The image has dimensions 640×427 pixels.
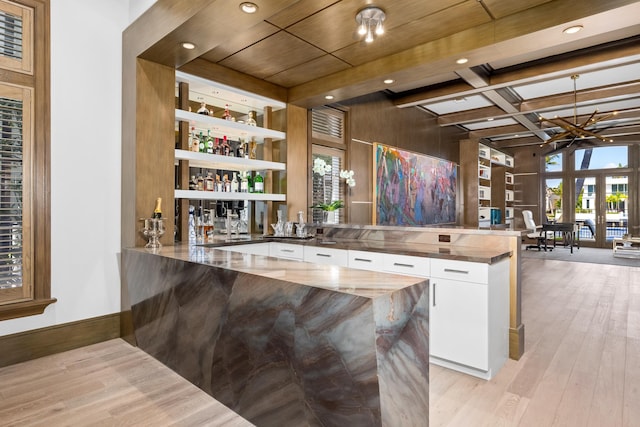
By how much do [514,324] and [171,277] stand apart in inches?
105

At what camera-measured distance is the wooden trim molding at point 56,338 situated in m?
2.69

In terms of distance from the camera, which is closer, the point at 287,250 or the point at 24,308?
the point at 24,308

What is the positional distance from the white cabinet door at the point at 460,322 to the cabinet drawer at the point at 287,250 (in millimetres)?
1525

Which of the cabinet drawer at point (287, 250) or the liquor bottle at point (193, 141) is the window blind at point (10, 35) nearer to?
the liquor bottle at point (193, 141)

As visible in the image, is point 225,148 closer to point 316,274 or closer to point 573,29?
point 316,274

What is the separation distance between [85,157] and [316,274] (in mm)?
2498

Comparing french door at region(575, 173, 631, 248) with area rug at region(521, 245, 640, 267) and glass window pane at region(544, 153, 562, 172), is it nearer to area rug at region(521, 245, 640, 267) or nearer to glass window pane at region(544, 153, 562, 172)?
glass window pane at region(544, 153, 562, 172)

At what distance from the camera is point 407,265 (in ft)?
9.39

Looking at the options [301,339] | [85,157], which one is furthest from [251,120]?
[301,339]

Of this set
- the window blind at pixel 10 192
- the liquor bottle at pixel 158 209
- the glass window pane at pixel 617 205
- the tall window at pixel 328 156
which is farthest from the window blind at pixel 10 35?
the glass window pane at pixel 617 205

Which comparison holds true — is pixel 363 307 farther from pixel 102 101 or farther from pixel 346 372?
pixel 102 101

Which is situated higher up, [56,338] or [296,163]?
[296,163]

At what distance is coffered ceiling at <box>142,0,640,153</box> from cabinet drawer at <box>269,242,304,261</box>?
1.83 meters

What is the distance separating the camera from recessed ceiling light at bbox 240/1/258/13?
237 centimetres
